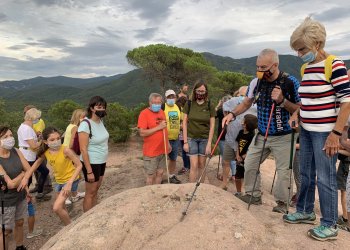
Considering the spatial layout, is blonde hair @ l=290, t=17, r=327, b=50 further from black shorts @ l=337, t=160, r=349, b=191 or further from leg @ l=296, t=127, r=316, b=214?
black shorts @ l=337, t=160, r=349, b=191

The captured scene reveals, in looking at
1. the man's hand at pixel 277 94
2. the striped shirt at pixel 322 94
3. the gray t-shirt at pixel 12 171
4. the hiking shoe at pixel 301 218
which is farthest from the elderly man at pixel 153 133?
the striped shirt at pixel 322 94

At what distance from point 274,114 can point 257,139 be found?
0.47 m

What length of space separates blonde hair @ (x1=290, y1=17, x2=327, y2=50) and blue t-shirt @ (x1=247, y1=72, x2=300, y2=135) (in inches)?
31.4

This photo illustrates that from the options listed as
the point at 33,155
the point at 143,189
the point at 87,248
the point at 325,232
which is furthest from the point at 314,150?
the point at 33,155

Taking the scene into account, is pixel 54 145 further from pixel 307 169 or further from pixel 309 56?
pixel 309 56

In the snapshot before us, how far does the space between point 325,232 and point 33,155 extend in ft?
19.3

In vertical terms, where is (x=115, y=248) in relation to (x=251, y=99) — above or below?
below

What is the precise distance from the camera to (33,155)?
6469 mm

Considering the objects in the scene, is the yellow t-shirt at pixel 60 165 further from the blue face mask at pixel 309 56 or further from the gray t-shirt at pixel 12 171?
the blue face mask at pixel 309 56

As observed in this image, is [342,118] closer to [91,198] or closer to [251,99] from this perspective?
[251,99]

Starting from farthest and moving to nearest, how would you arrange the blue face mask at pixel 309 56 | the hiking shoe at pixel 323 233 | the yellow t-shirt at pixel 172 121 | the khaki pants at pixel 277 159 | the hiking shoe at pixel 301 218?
the yellow t-shirt at pixel 172 121 → the khaki pants at pixel 277 159 → the hiking shoe at pixel 301 218 → the hiking shoe at pixel 323 233 → the blue face mask at pixel 309 56

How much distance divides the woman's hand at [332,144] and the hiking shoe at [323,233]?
842 millimetres

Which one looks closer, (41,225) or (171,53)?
(41,225)

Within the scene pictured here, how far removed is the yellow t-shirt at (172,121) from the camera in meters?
6.80
